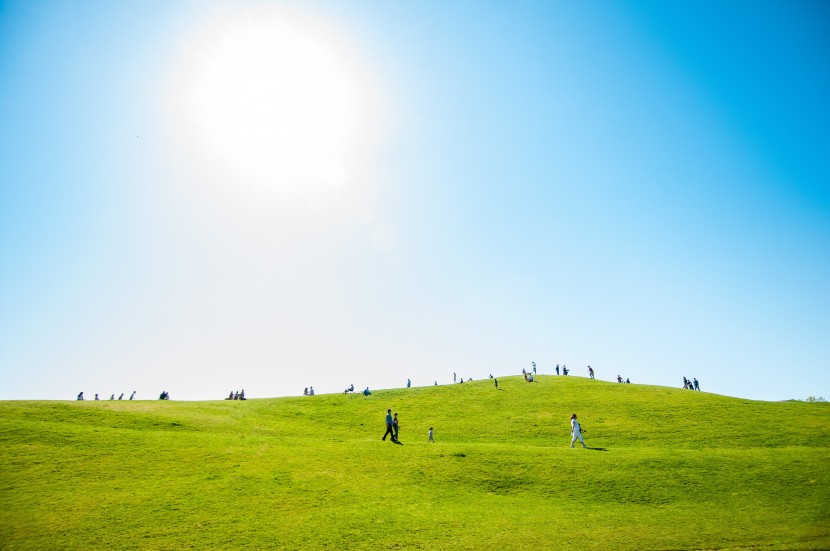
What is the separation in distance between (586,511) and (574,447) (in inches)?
553

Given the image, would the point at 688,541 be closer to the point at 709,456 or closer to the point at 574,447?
the point at 709,456

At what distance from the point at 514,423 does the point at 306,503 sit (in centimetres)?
2966

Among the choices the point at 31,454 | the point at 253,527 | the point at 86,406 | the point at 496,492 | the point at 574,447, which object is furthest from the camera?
the point at 86,406

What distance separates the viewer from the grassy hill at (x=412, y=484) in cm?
1998

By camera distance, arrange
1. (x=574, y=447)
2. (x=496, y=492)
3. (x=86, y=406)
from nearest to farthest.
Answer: (x=496, y=492) → (x=574, y=447) → (x=86, y=406)

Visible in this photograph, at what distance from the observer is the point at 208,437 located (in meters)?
37.3

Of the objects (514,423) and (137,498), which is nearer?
(137,498)

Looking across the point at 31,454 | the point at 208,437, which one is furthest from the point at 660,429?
the point at 31,454

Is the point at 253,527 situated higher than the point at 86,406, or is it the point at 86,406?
the point at 86,406

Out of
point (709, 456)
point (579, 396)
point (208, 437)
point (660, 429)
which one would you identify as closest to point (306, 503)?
point (208, 437)

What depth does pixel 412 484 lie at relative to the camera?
26.9 meters

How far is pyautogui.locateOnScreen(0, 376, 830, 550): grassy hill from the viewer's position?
1998 cm

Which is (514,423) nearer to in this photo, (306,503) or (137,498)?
(306,503)

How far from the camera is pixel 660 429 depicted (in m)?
42.5
